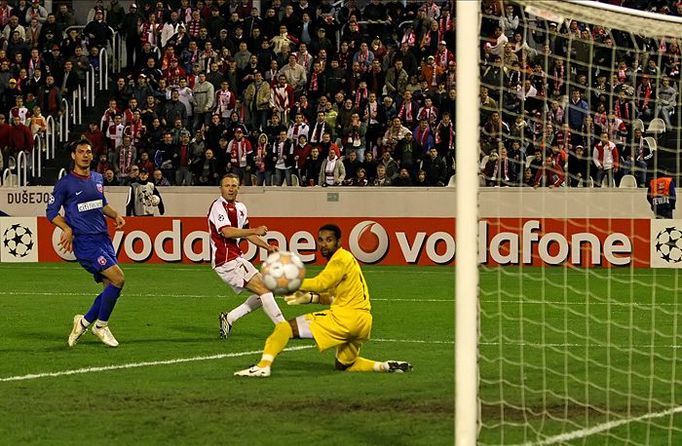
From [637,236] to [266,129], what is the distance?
9.54 m

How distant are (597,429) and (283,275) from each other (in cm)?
266

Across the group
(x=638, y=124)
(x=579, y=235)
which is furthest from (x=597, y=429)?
(x=579, y=235)

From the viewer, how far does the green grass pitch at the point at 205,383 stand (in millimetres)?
9039

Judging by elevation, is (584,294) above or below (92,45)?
below

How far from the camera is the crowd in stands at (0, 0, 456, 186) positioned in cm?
2906

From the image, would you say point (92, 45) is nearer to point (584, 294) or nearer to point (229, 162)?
point (229, 162)

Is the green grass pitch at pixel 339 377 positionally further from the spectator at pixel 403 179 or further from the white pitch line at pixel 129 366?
the spectator at pixel 403 179

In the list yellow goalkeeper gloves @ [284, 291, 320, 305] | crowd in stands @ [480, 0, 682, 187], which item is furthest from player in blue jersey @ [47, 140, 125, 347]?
crowd in stands @ [480, 0, 682, 187]

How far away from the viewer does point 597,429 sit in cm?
908

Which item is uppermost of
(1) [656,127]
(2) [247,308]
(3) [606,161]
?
(1) [656,127]

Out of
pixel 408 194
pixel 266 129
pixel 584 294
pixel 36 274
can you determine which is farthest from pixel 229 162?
pixel 584 294

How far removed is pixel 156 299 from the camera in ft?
64.0

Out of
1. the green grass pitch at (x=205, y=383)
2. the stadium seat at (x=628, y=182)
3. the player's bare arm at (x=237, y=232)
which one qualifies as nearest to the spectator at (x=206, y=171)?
the stadium seat at (x=628, y=182)

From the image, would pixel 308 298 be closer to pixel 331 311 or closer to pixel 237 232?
pixel 331 311
